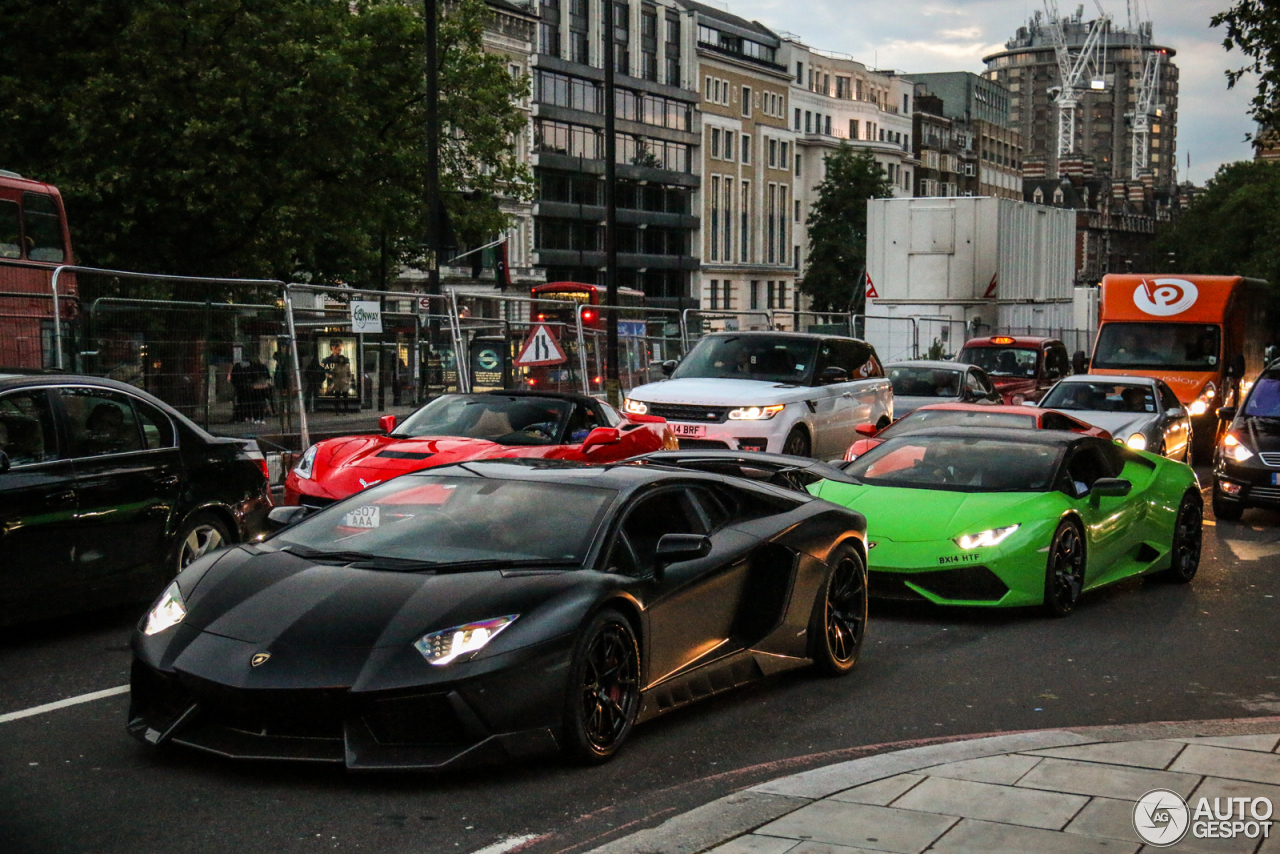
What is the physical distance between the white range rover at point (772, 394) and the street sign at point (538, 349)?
170 centimetres

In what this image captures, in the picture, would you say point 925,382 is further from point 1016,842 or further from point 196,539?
point 1016,842

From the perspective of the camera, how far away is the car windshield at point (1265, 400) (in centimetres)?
1755

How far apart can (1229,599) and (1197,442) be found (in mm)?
15355

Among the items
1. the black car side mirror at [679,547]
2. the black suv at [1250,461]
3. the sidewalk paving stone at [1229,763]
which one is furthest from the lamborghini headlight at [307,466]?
the black suv at [1250,461]

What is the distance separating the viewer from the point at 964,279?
35469 mm

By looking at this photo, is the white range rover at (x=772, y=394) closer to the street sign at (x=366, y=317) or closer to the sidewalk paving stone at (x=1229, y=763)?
the street sign at (x=366, y=317)

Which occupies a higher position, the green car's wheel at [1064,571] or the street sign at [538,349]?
the street sign at [538,349]

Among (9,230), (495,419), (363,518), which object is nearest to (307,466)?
(495,419)

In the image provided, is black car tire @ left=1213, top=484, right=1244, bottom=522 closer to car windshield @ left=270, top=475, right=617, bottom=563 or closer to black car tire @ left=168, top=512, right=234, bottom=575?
black car tire @ left=168, top=512, right=234, bottom=575

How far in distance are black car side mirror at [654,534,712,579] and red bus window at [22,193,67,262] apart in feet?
55.7

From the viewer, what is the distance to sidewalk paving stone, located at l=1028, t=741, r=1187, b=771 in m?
6.20

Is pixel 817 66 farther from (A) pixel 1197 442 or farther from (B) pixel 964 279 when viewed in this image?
(A) pixel 1197 442

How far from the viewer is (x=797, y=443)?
1914 cm

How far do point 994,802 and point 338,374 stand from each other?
44.4ft
